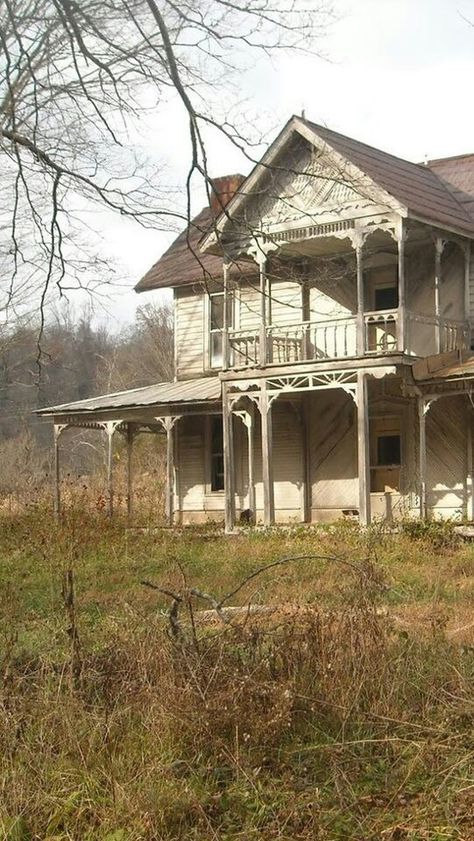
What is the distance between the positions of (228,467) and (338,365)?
3585mm

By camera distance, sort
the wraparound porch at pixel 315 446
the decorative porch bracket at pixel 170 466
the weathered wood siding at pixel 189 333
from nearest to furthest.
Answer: the wraparound porch at pixel 315 446, the decorative porch bracket at pixel 170 466, the weathered wood siding at pixel 189 333

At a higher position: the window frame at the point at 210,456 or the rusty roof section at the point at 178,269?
the rusty roof section at the point at 178,269

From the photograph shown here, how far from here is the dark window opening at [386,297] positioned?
22.5 m

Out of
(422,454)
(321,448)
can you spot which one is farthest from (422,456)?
(321,448)

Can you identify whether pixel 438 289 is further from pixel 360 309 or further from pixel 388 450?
pixel 388 450

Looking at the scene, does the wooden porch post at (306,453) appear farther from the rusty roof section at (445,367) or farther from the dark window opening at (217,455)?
the rusty roof section at (445,367)

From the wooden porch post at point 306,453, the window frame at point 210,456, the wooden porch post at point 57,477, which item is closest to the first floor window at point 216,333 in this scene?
the window frame at point 210,456

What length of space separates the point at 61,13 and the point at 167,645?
13.0 feet

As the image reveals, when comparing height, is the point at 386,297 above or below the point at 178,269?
below

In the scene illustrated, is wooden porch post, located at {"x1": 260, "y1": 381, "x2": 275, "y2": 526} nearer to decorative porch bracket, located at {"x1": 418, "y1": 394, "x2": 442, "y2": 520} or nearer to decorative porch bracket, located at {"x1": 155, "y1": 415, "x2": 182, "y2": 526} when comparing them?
decorative porch bracket, located at {"x1": 155, "y1": 415, "x2": 182, "y2": 526}

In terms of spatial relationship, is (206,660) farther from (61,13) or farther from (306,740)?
(61,13)

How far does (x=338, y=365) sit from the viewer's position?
2023cm

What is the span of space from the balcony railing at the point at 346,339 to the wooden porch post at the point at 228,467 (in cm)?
91

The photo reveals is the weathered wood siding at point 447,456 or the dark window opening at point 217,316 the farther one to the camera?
the dark window opening at point 217,316
